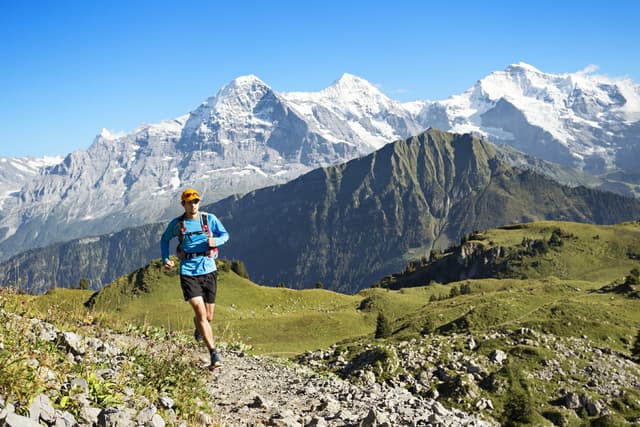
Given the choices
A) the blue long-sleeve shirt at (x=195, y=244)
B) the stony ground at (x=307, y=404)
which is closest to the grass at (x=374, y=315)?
the stony ground at (x=307, y=404)

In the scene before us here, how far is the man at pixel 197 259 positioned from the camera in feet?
44.7

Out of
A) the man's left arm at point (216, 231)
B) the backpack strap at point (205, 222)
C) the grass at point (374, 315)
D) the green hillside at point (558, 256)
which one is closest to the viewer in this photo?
the backpack strap at point (205, 222)

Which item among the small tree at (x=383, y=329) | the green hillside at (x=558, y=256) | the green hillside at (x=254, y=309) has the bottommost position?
the green hillside at (x=558, y=256)

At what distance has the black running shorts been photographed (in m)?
13.5

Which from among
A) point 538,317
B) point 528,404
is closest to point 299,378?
point 528,404

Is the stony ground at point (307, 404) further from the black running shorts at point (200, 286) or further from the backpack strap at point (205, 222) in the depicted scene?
the backpack strap at point (205, 222)

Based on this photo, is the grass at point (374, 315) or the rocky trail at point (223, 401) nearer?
the rocky trail at point (223, 401)

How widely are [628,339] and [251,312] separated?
51.9 metres

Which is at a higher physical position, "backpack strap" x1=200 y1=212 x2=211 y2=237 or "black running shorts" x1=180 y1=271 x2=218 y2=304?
"backpack strap" x1=200 y1=212 x2=211 y2=237

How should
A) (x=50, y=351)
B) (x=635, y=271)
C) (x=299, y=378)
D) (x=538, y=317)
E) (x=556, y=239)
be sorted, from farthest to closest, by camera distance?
(x=556, y=239), (x=635, y=271), (x=538, y=317), (x=299, y=378), (x=50, y=351)

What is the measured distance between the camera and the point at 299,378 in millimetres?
17312

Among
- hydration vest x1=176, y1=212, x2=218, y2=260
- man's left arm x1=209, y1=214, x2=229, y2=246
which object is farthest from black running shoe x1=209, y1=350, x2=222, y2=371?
man's left arm x1=209, y1=214, x2=229, y2=246

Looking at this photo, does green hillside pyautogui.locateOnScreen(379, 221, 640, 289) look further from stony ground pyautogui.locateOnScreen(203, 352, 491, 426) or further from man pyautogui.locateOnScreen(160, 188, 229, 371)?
man pyautogui.locateOnScreen(160, 188, 229, 371)

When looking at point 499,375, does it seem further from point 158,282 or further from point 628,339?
point 158,282
